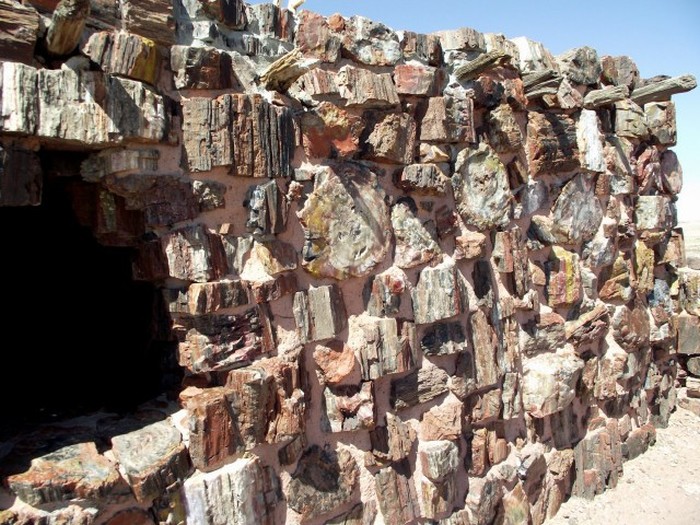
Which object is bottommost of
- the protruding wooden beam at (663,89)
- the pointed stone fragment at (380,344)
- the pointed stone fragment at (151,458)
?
the pointed stone fragment at (151,458)

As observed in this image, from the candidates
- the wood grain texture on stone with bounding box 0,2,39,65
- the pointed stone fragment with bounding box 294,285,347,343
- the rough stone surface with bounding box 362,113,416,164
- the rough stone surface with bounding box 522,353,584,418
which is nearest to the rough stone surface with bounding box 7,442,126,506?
the pointed stone fragment with bounding box 294,285,347,343

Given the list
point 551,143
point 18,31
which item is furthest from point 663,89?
point 18,31

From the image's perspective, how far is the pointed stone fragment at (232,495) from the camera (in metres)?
2.01

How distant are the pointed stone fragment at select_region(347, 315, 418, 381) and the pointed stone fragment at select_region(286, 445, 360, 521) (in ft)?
1.15

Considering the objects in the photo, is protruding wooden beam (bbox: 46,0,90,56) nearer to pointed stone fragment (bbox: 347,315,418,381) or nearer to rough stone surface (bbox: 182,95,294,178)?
rough stone surface (bbox: 182,95,294,178)

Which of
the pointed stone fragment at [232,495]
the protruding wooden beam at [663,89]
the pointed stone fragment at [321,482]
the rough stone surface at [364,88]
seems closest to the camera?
the pointed stone fragment at [232,495]

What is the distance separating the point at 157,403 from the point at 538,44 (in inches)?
109

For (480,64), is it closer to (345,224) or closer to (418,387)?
(345,224)

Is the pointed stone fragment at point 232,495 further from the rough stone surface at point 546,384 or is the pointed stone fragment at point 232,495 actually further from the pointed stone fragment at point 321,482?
the rough stone surface at point 546,384

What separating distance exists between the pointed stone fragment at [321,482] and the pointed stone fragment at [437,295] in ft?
2.32

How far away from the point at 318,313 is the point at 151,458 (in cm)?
80

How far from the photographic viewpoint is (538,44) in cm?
342

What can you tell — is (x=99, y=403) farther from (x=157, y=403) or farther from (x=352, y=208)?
(x=352, y=208)

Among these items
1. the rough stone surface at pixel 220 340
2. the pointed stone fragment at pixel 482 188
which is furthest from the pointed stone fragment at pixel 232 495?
the pointed stone fragment at pixel 482 188
